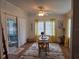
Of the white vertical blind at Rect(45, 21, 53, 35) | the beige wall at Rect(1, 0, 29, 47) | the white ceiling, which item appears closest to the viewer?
the white ceiling

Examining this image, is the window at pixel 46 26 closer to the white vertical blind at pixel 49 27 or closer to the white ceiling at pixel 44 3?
the white vertical blind at pixel 49 27

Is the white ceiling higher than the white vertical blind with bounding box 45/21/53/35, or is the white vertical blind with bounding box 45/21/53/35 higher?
the white ceiling

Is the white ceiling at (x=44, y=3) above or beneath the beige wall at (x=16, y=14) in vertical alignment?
above

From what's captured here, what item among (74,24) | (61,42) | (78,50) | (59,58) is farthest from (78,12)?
(61,42)

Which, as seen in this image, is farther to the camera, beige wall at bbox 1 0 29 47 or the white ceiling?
beige wall at bbox 1 0 29 47

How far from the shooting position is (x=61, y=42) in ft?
35.8

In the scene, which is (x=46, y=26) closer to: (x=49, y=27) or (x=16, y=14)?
(x=49, y=27)

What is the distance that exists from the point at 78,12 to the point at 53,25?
9340 millimetres

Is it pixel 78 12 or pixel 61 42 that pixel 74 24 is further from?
pixel 61 42

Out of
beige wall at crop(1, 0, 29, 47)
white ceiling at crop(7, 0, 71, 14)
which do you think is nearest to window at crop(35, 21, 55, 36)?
beige wall at crop(1, 0, 29, 47)

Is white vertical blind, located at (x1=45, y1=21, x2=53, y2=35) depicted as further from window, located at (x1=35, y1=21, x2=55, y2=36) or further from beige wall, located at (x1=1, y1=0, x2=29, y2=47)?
beige wall, located at (x1=1, y1=0, x2=29, y2=47)

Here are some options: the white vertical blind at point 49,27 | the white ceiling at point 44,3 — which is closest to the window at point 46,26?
the white vertical blind at point 49,27

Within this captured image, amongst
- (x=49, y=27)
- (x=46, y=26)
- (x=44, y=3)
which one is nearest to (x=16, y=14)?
(x=44, y=3)

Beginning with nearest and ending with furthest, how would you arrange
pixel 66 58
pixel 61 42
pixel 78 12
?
1. pixel 78 12
2. pixel 66 58
3. pixel 61 42
